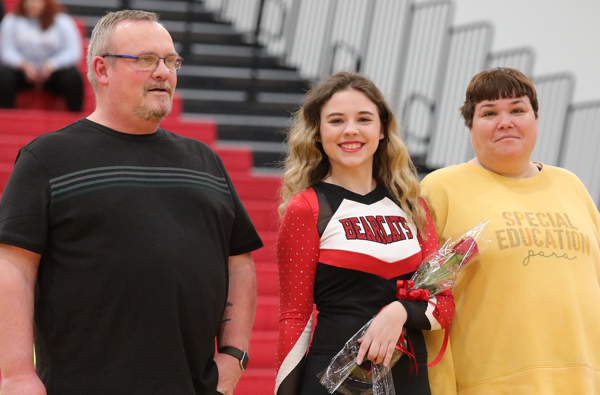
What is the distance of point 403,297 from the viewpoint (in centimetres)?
236

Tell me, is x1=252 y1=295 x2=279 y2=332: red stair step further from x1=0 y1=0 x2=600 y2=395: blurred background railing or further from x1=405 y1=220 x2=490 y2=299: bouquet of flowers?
x1=405 y1=220 x2=490 y2=299: bouquet of flowers

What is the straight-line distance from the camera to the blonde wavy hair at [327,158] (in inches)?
100

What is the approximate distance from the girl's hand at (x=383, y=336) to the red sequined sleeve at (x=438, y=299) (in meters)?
0.15

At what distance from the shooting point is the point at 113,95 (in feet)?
7.47

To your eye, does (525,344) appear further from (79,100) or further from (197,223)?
(79,100)

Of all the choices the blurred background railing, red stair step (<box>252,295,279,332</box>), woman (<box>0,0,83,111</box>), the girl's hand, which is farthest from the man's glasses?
woman (<box>0,0,83,111</box>)

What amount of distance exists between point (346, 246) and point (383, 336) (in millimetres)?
302

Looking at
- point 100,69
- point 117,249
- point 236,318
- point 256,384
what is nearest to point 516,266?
point 236,318

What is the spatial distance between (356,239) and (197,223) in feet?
1.66

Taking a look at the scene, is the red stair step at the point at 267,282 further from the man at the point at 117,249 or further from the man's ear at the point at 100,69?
the man's ear at the point at 100,69

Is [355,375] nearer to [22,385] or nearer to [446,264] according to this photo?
[446,264]

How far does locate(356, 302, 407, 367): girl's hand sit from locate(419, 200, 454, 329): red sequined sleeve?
0.49 feet

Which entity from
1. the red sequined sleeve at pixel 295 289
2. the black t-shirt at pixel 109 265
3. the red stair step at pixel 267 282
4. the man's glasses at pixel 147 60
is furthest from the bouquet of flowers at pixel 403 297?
the red stair step at pixel 267 282

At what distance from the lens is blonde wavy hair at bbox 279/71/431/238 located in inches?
100
